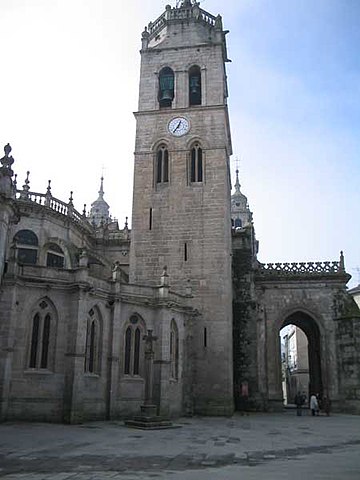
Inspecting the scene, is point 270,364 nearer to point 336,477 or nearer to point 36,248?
point 36,248

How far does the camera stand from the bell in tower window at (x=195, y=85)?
3359 cm

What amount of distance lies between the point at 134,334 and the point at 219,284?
263 inches

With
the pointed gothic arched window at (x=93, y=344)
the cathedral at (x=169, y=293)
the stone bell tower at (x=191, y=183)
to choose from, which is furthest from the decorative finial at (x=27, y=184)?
the pointed gothic arched window at (x=93, y=344)

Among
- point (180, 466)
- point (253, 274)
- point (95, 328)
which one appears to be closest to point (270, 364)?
point (253, 274)

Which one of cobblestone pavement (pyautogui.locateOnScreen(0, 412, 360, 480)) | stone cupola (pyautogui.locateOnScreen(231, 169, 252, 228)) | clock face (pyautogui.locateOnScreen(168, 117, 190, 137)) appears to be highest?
stone cupola (pyautogui.locateOnScreen(231, 169, 252, 228))

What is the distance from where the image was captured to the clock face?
32.6 m

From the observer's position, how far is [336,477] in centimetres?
928

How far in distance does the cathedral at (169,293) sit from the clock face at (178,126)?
0.07m

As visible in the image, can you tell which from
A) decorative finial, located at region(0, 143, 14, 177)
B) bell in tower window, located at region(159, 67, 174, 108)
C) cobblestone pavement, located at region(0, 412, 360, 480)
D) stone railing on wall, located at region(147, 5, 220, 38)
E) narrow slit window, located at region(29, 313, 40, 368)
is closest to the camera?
cobblestone pavement, located at region(0, 412, 360, 480)

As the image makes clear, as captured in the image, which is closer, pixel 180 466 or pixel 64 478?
pixel 64 478

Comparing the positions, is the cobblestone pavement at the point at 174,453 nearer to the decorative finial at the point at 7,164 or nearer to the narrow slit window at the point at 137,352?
the narrow slit window at the point at 137,352

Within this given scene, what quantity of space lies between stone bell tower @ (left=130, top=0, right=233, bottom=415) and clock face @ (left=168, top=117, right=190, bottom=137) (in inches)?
2.9

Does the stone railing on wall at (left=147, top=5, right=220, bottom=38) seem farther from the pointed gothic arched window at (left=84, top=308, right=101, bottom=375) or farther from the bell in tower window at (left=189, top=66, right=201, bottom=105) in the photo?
the pointed gothic arched window at (left=84, top=308, right=101, bottom=375)

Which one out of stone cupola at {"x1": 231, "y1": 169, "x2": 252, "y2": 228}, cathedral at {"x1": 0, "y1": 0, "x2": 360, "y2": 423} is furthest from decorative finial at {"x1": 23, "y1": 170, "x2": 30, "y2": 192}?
stone cupola at {"x1": 231, "y1": 169, "x2": 252, "y2": 228}
